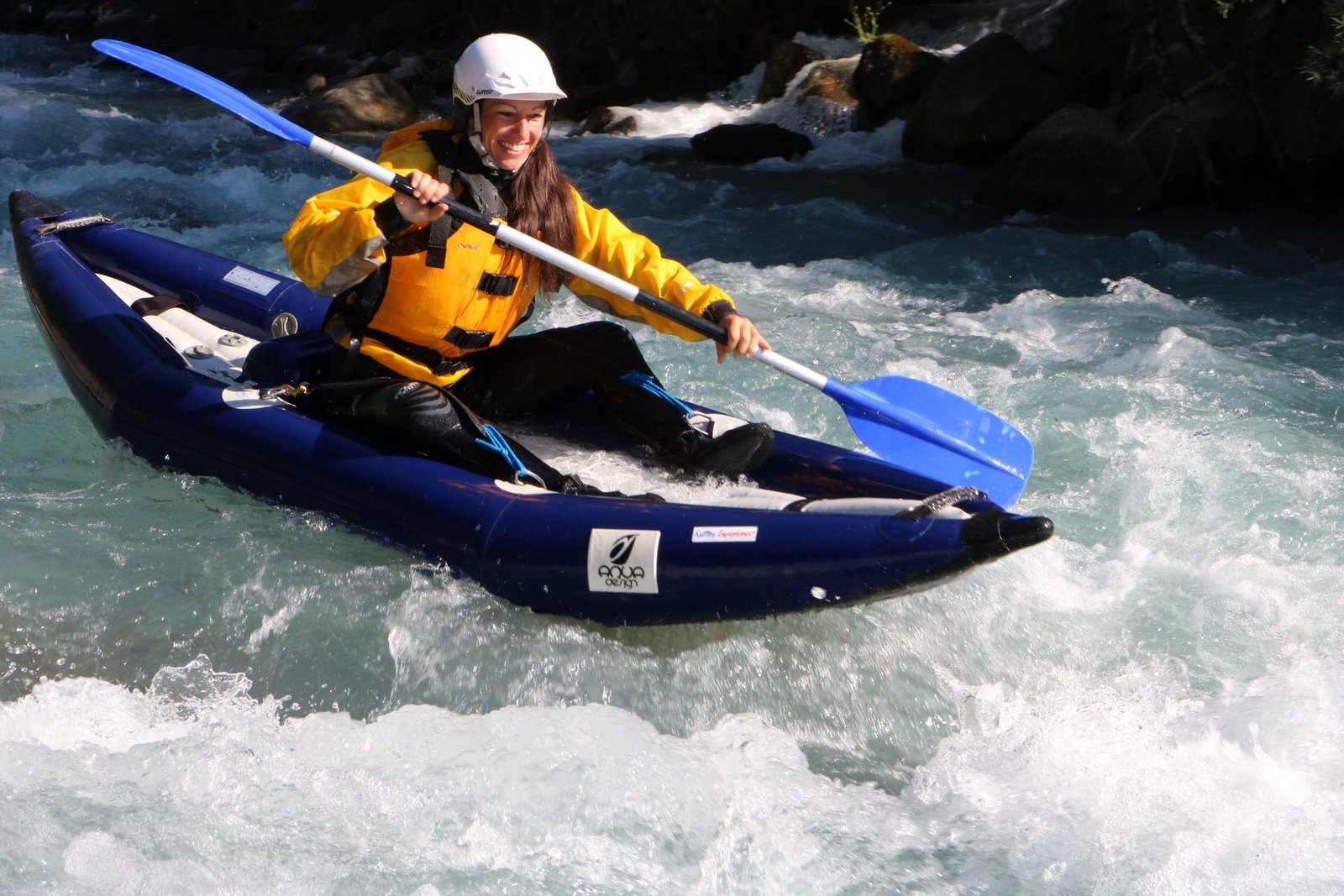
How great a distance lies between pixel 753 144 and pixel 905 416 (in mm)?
5899

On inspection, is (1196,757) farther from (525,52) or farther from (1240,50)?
(1240,50)

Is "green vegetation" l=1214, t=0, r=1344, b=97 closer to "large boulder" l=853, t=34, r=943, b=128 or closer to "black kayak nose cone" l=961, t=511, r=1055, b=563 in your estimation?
"large boulder" l=853, t=34, r=943, b=128

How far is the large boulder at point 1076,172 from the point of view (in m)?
7.12

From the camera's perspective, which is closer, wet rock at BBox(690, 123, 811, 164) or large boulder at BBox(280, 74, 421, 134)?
wet rock at BBox(690, 123, 811, 164)

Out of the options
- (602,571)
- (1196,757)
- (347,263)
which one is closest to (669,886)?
(602,571)

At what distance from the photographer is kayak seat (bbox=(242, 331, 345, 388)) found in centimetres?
357

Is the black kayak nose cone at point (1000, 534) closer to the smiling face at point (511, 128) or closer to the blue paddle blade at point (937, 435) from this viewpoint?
the blue paddle blade at point (937, 435)

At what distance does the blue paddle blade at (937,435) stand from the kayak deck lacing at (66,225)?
2813 millimetres

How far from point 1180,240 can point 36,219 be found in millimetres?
5277

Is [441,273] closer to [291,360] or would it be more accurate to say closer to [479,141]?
[479,141]

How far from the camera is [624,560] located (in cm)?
287

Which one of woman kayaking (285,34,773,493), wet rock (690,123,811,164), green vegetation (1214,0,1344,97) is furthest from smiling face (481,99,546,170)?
wet rock (690,123,811,164)

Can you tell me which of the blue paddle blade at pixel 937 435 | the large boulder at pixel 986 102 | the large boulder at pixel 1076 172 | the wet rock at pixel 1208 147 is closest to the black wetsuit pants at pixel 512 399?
the blue paddle blade at pixel 937 435

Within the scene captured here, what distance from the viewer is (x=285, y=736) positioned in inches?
111
